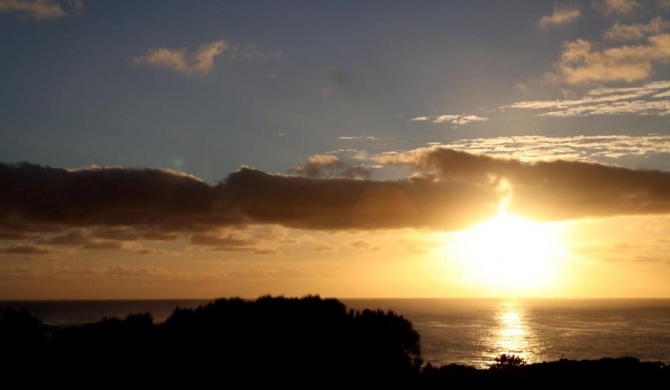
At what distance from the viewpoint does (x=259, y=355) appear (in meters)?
35.4

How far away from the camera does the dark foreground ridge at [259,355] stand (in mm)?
34750

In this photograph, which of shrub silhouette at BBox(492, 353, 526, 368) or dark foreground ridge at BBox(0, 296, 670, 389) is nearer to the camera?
dark foreground ridge at BBox(0, 296, 670, 389)

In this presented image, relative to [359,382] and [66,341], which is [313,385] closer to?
[359,382]

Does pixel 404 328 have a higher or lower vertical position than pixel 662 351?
higher

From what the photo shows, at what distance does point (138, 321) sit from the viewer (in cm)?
4178

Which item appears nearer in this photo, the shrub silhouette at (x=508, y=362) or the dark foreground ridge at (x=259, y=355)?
the dark foreground ridge at (x=259, y=355)

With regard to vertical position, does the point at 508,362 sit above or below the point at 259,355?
below

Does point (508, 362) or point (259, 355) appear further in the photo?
point (508, 362)

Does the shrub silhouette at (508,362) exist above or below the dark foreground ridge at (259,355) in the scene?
below

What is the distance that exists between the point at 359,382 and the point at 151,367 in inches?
433

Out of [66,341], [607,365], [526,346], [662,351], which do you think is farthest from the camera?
[526,346]

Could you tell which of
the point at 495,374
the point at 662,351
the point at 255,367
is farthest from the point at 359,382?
the point at 662,351

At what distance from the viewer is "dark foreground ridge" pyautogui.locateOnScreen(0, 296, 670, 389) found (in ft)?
114

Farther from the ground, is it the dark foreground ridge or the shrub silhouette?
the dark foreground ridge
